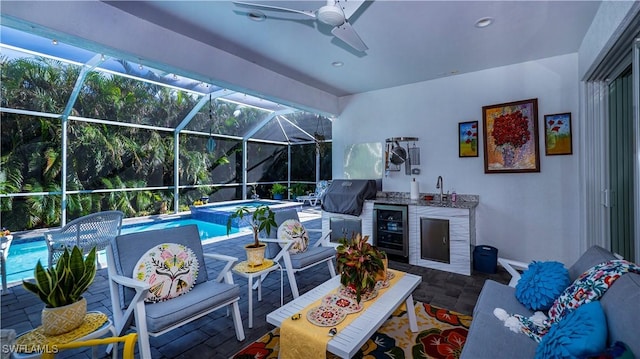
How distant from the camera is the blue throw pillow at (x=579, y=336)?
1.09 metres

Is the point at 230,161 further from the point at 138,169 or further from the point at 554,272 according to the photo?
the point at 554,272

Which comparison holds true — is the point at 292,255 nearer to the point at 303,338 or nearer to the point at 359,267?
the point at 359,267

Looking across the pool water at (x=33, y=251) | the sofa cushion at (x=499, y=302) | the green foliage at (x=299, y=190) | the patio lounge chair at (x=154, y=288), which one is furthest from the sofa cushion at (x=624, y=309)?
the green foliage at (x=299, y=190)

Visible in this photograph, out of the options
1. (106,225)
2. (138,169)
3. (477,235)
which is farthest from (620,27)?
(138,169)

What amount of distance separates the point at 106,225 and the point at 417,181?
4.65 m

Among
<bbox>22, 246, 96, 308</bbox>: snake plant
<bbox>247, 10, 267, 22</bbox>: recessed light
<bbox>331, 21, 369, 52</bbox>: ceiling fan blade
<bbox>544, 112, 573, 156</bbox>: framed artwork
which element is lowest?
<bbox>22, 246, 96, 308</bbox>: snake plant

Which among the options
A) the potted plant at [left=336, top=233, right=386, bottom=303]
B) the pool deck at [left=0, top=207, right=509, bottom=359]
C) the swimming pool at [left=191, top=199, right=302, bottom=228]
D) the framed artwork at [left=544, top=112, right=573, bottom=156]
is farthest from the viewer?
the swimming pool at [left=191, top=199, right=302, bottom=228]

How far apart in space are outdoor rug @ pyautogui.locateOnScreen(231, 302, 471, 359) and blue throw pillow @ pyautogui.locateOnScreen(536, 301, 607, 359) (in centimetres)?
97

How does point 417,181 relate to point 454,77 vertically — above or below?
below

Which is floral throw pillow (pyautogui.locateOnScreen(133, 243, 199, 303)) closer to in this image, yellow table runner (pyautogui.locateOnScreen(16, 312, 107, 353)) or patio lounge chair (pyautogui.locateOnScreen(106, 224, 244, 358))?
patio lounge chair (pyautogui.locateOnScreen(106, 224, 244, 358))

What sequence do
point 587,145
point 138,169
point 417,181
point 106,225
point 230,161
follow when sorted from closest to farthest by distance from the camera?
1. point 587,145
2. point 106,225
3. point 417,181
4. point 138,169
5. point 230,161

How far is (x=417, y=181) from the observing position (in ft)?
15.4

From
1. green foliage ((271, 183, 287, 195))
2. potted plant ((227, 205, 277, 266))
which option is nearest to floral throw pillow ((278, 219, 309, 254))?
potted plant ((227, 205, 277, 266))

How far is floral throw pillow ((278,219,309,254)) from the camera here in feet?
10.5
